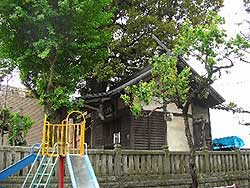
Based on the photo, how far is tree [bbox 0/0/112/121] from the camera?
397 inches

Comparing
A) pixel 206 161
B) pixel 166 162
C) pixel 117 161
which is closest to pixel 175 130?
pixel 206 161

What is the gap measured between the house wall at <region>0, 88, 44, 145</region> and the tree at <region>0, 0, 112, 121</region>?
12.9 metres

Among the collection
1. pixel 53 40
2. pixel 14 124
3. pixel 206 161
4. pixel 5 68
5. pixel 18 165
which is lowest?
pixel 206 161

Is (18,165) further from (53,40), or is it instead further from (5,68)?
(5,68)

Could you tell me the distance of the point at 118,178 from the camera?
10.3 metres

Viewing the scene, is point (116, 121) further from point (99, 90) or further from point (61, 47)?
point (61, 47)

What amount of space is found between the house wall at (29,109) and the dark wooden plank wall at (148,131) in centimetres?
1124

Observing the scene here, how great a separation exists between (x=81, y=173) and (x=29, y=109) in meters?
19.6

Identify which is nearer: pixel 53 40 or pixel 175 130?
pixel 53 40

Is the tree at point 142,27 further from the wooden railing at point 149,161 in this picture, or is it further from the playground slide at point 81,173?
the playground slide at point 81,173

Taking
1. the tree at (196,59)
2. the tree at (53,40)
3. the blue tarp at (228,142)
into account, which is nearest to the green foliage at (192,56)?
the tree at (196,59)

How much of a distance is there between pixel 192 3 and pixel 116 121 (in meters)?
10.2

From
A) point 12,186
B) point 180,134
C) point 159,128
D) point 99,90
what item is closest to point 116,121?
point 159,128

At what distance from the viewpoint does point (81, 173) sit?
7133 mm
